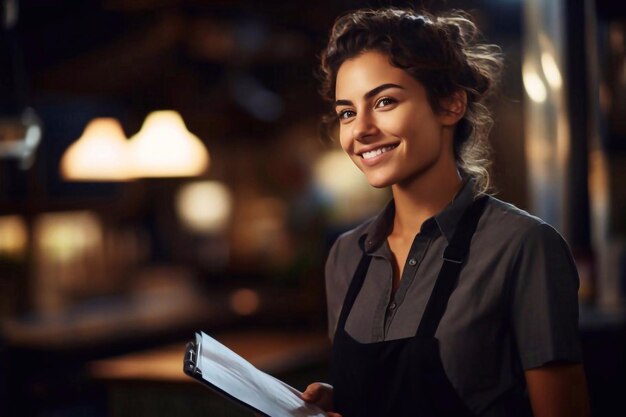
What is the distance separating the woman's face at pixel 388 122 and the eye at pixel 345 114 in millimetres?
14

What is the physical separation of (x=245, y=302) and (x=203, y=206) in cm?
360

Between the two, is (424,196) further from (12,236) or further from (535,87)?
(12,236)

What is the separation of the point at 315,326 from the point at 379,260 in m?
5.36

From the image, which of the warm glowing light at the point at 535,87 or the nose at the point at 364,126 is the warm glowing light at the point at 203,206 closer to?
the warm glowing light at the point at 535,87

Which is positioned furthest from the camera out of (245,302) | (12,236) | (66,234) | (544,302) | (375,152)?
(66,234)

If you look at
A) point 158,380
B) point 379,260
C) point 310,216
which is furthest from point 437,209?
point 310,216

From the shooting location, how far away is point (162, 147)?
5.87 meters

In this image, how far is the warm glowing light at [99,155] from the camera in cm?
589

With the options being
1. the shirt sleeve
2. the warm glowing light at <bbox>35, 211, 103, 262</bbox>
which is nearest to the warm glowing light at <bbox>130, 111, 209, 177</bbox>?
the warm glowing light at <bbox>35, 211, 103, 262</bbox>

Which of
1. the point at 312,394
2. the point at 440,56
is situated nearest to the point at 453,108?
the point at 440,56

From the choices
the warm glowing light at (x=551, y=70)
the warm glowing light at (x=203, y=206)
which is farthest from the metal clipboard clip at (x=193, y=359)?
the warm glowing light at (x=203, y=206)

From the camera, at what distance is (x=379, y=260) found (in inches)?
70.6

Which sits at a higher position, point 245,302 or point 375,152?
point 375,152

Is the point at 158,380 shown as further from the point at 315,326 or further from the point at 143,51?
the point at 143,51
